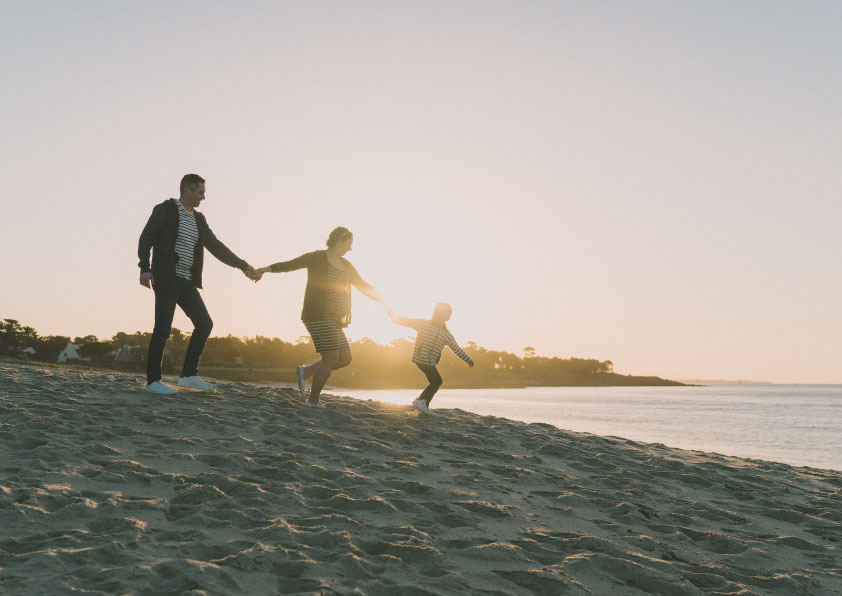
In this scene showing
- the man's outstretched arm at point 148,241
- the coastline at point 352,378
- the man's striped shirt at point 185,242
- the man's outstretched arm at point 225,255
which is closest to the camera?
the man's outstretched arm at point 148,241

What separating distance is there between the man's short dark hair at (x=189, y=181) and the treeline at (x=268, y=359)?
44738 millimetres

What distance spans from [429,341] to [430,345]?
7cm

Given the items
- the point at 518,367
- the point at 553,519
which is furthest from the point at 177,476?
the point at 518,367

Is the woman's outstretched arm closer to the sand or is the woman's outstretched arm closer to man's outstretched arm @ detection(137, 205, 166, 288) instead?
man's outstretched arm @ detection(137, 205, 166, 288)

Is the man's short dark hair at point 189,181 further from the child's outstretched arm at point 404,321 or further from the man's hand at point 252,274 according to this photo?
the child's outstretched arm at point 404,321

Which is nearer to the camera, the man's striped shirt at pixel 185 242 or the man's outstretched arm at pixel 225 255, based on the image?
the man's striped shirt at pixel 185 242

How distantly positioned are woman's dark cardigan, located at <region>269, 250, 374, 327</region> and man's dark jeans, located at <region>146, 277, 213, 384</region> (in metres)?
1.06

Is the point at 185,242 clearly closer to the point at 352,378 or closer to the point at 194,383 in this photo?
the point at 194,383

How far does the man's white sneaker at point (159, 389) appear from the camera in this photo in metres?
7.47

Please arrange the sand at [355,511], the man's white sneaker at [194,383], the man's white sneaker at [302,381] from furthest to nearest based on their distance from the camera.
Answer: the man's white sneaker at [302,381] → the man's white sneaker at [194,383] → the sand at [355,511]

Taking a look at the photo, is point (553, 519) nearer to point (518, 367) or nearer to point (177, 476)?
point (177, 476)

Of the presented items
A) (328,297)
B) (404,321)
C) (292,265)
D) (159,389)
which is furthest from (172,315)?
(404,321)

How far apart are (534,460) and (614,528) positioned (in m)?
2.08

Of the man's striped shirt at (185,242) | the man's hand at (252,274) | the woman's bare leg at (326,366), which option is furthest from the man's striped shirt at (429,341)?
the man's striped shirt at (185,242)
